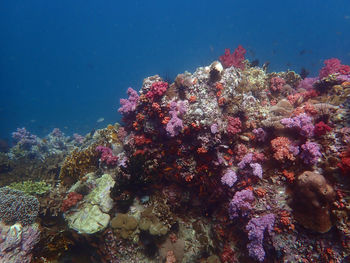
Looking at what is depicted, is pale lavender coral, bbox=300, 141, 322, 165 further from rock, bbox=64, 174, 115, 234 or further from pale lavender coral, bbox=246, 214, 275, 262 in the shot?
rock, bbox=64, 174, 115, 234

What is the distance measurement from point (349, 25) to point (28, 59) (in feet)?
751

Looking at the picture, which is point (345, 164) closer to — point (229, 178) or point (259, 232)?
point (259, 232)

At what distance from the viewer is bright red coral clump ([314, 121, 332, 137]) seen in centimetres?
560

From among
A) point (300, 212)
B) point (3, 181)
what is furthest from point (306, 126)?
point (3, 181)

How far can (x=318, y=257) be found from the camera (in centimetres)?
465

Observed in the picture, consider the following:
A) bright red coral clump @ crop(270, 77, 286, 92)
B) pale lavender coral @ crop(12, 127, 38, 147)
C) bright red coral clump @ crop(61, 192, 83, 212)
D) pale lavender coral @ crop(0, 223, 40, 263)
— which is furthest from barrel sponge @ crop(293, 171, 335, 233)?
pale lavender coral @ crop(12, 127, 38, 147)

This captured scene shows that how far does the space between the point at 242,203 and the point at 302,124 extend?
2954 mm

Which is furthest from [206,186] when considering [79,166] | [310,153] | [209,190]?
[79,166]

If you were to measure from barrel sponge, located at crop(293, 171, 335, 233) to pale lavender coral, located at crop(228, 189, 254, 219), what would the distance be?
1.21m

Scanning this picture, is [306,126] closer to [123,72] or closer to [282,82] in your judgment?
[282,82]

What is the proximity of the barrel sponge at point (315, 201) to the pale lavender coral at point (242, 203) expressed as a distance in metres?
1.21

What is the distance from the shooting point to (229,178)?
6051 mm

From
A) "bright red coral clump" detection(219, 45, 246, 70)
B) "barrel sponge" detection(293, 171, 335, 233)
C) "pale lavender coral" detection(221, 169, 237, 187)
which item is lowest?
"barrel sponge" detection(293, 171, 335, 233)

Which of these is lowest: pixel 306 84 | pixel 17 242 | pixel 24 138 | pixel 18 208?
pixel 17 242
